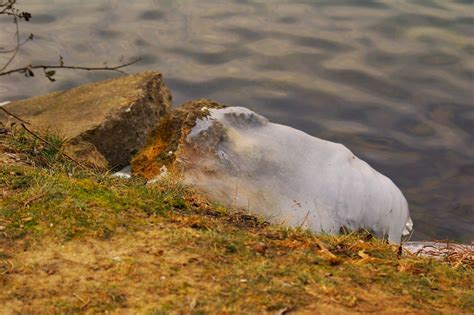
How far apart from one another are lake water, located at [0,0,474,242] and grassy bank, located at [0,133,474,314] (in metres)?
3.75

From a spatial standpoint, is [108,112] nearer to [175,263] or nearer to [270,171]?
[270,171]

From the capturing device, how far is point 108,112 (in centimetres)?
623

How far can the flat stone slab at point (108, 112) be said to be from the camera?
6.03m

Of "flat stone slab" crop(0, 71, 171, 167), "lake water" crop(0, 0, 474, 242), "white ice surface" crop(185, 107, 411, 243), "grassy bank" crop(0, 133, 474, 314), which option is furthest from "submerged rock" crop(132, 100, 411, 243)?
"lake water" crop(0, 0, 474, 242)

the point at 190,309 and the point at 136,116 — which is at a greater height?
the point at 190,309

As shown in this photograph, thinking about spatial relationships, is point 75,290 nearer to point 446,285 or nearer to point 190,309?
point 190,309

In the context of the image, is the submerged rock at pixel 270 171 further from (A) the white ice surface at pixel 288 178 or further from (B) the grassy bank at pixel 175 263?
(B) the grassy bank at pixel 175 263

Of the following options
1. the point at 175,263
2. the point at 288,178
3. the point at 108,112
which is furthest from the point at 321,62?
the point at 175,263

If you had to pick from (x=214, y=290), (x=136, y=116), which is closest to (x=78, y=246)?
(x=214, y=290)

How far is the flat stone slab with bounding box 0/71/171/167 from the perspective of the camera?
6031 mm

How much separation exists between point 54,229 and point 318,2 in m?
7.20

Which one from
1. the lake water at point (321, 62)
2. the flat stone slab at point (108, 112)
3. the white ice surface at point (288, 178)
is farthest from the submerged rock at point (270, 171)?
the lake water at point (321, 62)

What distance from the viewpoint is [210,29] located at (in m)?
9.60

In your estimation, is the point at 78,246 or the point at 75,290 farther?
the point at 78,246
